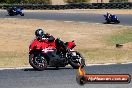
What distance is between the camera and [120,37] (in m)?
28.6

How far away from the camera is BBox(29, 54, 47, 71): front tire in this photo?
1266cm

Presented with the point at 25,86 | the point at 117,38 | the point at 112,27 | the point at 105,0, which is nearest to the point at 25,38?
the point at 117,38

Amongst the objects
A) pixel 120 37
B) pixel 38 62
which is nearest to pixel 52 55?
pixel 38 62

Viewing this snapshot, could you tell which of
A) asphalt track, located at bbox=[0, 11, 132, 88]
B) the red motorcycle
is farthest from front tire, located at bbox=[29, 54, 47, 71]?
asphalt track, located at bbox=[0, 11, 132, 88]

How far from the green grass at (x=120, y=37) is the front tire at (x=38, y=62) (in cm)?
1338

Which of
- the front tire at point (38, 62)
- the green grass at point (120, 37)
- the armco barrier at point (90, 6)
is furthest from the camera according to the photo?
the armco barrier at point (90, 6)

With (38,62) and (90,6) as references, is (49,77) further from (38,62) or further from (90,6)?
(90,6)

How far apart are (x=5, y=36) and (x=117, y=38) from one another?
767cm

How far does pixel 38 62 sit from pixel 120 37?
650 inches

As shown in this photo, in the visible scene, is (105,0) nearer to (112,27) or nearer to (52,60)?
(112,27)

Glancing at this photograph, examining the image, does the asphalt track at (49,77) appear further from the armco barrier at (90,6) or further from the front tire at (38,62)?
the armco barrier at (90,6)

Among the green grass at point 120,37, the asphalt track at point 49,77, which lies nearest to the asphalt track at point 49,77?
the asphalt track at point 49,77

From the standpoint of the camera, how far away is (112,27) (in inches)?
1373

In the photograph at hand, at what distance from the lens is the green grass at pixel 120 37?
26.3m
